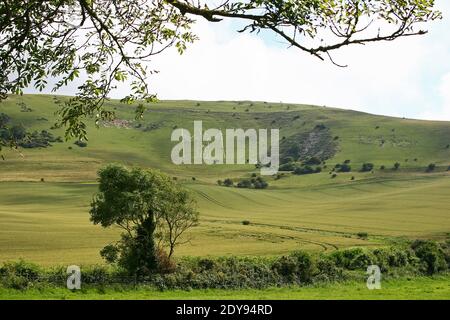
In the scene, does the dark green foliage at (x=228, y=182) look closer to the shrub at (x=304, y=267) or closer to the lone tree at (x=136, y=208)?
the lone tree at (x=136, y=208)

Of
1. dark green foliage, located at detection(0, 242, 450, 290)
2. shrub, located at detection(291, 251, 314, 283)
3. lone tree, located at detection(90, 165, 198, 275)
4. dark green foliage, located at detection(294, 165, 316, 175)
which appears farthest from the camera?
dark green foliage, located at detection(294, 165, 316, 175)

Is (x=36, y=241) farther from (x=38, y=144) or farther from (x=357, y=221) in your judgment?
(x=38, y=144)

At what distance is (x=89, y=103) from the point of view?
55.0 ft

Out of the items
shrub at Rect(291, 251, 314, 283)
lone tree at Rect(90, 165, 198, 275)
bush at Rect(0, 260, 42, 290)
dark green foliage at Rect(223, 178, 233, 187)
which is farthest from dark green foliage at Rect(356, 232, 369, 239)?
dark green foliage at Rect(223, 178, 233, 187)

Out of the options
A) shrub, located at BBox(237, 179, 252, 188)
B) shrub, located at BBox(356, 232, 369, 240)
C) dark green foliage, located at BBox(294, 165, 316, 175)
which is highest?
dark green foliage, located at BBox(294, 165, 316, 175)

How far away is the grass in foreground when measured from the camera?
3606 cm

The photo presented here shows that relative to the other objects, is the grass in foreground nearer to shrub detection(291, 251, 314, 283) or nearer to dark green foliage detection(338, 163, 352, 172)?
shrub detection(291, 251, 314, 283)

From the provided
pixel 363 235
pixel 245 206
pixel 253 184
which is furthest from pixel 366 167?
pixel 363 235

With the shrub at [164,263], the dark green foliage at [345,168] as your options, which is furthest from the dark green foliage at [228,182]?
the shrub at [164,263]

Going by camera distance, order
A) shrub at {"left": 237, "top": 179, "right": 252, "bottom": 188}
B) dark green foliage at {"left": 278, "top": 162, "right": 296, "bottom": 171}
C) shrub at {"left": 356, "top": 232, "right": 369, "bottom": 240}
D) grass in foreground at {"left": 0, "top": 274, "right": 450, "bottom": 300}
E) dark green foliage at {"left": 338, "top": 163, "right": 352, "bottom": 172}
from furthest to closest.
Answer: dark green foliage at {"left": 278, "top": 162, "right": 296, "bottom": 171} → dark green foliage at {"left": 338, "top": 163, "right": 352, "bottom": 172} → shrub at {"left": 237, "top": 179, "right": 252, "bottom": 188} → shrub at {"left": 356, "top": 232, "right": 369, "bottom": 240} → grass in foreground at {"left": 0, "top": 274, "right": 450, "bottom": 300}

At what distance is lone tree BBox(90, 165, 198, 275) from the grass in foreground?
5.36 meters

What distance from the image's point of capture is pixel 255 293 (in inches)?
1608

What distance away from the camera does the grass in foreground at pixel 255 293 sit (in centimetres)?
3606

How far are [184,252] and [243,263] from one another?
17366mm
